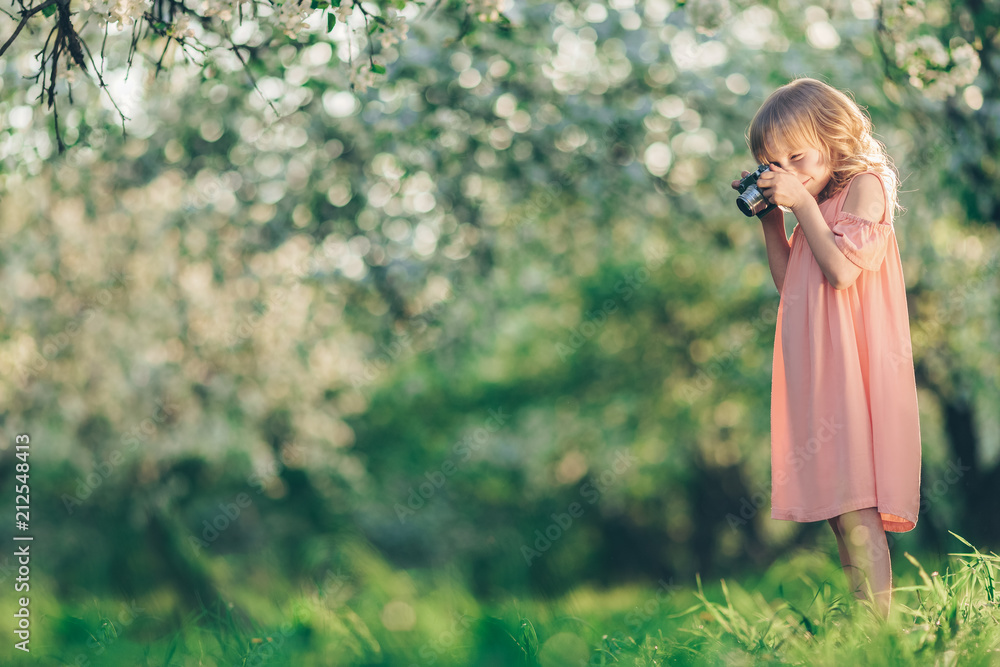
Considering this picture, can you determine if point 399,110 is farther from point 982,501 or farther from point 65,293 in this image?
point 982,501

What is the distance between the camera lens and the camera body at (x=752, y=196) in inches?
84.6

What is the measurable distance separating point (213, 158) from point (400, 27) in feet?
11.8

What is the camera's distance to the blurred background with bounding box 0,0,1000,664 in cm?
409

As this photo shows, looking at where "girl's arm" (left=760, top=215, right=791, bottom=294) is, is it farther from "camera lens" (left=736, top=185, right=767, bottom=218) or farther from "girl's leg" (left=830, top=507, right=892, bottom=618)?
"girl's leg" (left=830, top=507, right=892, bottom=618)

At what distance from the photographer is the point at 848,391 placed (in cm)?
206

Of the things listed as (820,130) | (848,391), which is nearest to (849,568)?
(848,391)

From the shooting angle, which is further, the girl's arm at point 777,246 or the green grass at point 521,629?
the girl's arm at point 777,246

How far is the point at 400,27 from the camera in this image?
9.19 ft

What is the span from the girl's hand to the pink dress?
4.7 inches

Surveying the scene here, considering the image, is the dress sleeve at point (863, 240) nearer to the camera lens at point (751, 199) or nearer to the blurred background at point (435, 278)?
the camera lens at point (751, 199)

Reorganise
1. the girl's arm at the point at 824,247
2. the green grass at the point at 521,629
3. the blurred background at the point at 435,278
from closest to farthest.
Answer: the green grass at the point at 521,629 < the girl's arm at the point at 824,247 < the blurred background at the point at 435,278

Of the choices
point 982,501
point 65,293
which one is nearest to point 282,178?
point 65,293

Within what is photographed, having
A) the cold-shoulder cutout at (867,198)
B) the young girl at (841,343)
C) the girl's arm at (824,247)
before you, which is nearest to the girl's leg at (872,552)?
the young girl at (841,343)

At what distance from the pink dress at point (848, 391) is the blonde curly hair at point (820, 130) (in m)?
0.09
